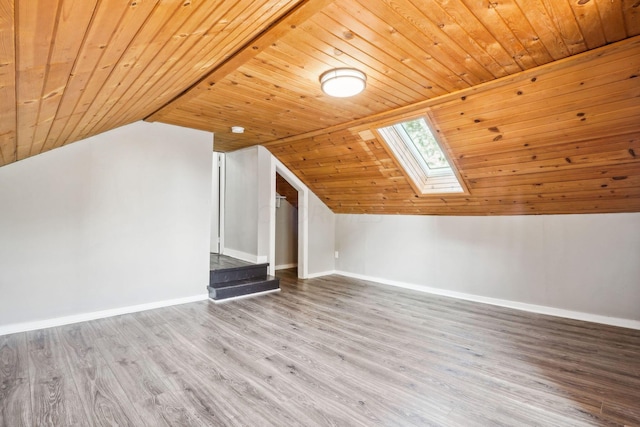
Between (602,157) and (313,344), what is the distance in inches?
116

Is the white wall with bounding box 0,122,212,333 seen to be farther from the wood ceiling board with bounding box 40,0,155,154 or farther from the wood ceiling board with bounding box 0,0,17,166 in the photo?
the wood ceiling board with bounding box 40,0,155,154

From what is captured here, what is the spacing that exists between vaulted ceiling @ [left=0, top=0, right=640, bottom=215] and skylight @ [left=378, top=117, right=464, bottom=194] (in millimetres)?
150

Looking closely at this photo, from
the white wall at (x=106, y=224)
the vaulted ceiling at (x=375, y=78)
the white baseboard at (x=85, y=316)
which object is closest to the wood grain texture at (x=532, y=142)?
the vaulted ceiling at (x=375, y=78)

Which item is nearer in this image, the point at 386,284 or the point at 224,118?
the point at 224,118

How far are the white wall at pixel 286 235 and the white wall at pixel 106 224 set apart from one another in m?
2.13

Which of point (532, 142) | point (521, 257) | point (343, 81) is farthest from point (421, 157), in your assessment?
point (343, 81)

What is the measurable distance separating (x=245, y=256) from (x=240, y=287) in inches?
40.1

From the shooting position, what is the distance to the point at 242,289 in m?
4.32

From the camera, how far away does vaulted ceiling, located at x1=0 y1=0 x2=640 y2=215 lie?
1.26 meters

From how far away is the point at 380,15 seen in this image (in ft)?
5.60

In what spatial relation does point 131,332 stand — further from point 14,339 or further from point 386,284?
point 386,284

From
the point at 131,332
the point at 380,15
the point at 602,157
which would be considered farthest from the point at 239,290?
the point at 602,157

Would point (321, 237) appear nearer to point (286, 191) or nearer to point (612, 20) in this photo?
point (286, 191)

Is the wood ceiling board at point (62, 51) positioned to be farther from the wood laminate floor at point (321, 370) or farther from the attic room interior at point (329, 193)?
the wood laminate floor at point (321, 370)
